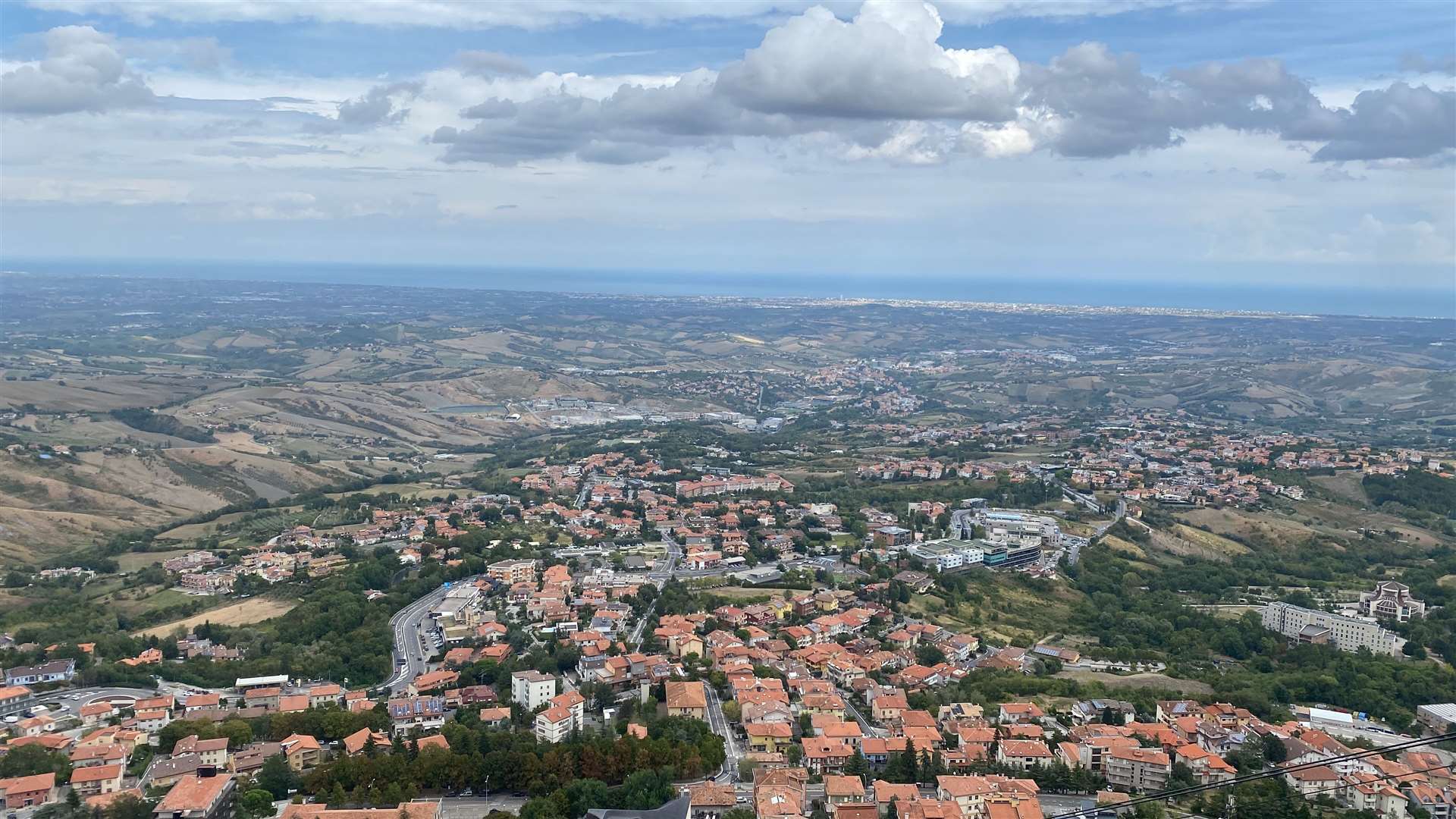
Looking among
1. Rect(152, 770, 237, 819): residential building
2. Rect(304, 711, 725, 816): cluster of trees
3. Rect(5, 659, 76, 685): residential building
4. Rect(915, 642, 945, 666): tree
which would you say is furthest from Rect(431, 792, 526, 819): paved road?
Rect(915, 642, 945, 666): tree

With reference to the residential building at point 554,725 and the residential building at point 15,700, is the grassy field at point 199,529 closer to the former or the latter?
the residential building at point 15,700

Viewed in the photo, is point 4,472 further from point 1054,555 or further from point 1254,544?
point 1254,544

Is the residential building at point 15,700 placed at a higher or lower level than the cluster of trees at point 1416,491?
lower

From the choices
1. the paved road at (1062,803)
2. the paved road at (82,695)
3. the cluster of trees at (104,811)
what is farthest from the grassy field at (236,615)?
the paved road at (1062,803)

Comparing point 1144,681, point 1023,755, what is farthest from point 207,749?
point 1144,681

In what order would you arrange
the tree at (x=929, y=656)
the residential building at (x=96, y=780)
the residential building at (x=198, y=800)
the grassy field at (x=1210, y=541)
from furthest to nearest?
1. the grassy field at (x=1210, y=541)
2. the tree at (x=929, y=656)
3. the residential building at (x=96, y=780)
4. the residential building at (x=198, y=800)
